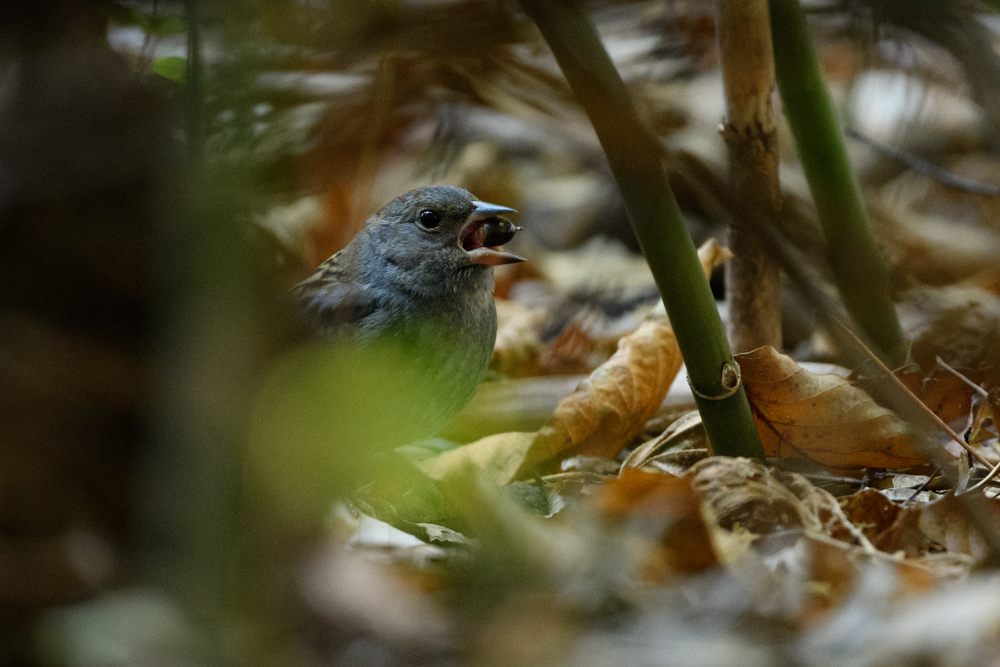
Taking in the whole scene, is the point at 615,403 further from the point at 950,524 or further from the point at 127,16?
the point at 127,16

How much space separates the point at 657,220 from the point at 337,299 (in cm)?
109

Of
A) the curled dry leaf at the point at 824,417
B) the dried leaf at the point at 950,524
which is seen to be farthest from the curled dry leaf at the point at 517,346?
the dried leaf at the point at 950,524

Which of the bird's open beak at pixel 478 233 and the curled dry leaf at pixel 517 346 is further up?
the bird's open beak at pixel 478 233

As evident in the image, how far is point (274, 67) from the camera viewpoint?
817 millimetres

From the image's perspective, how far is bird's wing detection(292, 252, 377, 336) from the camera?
6.65 ft

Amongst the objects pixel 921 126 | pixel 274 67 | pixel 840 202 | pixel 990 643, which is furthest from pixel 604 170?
pixel 921 126

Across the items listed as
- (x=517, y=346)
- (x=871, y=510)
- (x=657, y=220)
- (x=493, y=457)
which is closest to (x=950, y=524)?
(x=871, y=510)

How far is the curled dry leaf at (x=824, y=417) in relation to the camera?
183 cm

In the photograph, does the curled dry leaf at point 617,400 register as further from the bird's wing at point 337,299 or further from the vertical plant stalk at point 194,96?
the vertical plant stalk at point 194,96

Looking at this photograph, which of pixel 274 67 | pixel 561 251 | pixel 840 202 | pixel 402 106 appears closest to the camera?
pixel 274 67

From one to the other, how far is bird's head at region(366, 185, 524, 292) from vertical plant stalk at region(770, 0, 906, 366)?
2.49 ft

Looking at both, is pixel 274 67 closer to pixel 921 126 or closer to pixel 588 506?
pixel 588 506

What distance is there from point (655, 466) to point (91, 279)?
140 centimetres

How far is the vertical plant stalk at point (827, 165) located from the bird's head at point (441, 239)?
0.76 metres
